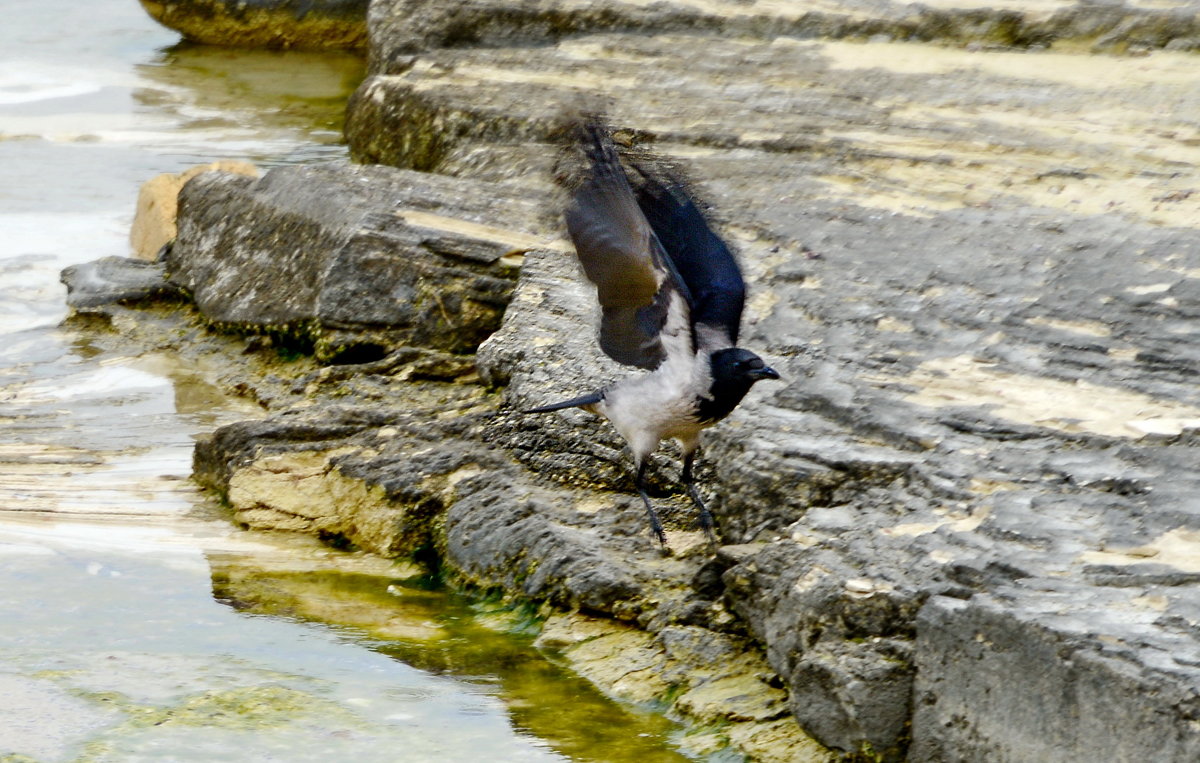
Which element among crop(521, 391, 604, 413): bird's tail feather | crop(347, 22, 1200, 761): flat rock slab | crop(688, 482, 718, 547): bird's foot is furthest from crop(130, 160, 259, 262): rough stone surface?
crop(688, 482, 718, 547): bird's foot

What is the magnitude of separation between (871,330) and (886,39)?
11.2 ft

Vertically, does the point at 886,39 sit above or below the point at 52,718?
above

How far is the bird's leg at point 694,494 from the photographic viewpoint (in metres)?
3.99

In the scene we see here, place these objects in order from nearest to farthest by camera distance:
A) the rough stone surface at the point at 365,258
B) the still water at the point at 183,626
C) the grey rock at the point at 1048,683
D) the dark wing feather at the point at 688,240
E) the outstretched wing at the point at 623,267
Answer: the grey rock at the point at 1048,683
the still water at the point at 183,626
the outstretched wing at the point at 623,267
the dark wing feather at the point at 688,240
the rough stone surface at the point at 365,258

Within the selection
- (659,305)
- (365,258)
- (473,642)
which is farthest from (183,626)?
(365,258)

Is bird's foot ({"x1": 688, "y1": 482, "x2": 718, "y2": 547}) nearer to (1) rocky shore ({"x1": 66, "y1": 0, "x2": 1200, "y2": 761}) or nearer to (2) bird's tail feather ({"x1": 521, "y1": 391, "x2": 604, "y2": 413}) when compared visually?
(1) rocky shore ({"x1": 66, "y1": 0, "x2": 1200, "y2": 761})

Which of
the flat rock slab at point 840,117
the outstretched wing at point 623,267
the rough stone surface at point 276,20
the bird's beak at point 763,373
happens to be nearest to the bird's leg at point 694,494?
the outstretched wing at point 623,267

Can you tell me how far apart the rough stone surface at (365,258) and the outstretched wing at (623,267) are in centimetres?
144

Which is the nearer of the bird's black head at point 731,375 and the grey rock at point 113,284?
the bird's black head at point 731,375

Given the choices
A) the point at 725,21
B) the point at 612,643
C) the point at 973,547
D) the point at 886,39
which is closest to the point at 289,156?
the point at 725,21

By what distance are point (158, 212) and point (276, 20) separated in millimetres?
4850

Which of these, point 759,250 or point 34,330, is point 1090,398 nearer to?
point 759,250

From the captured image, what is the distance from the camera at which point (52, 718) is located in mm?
3371

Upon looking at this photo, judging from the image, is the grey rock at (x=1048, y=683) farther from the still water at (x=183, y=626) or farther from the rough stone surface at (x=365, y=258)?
the rough stone surface at (x=365, y=258)
